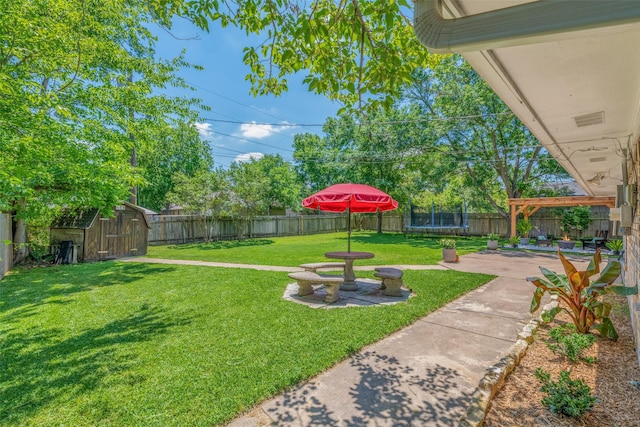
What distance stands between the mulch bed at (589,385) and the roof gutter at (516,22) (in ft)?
7.88

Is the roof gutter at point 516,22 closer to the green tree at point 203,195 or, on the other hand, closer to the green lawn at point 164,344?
the green lawn at point 164,344

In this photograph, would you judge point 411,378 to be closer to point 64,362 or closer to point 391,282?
point 391,282

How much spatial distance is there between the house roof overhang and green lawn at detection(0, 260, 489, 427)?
8.97 feet

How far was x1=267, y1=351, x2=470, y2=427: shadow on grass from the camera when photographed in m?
2.26

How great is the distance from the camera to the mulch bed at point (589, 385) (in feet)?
7.32

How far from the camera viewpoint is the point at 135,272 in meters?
8.00

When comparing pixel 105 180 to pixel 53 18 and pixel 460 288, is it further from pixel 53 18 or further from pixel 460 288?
pixel 460 288

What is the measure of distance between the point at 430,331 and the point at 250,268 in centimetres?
554

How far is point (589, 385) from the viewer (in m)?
2.66

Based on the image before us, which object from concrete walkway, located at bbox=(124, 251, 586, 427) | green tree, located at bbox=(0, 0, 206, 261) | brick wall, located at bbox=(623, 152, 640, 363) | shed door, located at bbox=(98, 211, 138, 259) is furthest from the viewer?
shed door, located at bbox=(98, 211, 138, 259)

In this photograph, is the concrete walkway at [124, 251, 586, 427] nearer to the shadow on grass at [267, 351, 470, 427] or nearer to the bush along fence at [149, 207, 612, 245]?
the shadow on grass at [267, 351, 470, 427]

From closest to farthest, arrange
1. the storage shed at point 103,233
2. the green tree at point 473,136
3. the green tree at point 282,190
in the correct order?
the storage shed at point 103,233 < the green tree at point 473,136 < the green tree at point 282,190

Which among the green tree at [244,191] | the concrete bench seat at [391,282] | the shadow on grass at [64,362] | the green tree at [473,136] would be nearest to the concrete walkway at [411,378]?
the concrete bench seat at [391,282]

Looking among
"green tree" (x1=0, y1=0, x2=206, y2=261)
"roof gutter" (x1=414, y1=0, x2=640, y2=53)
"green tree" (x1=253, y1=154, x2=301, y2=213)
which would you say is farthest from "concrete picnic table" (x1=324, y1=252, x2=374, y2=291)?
"green tree" (x1=253, y1=154, x2=301, y2=213)
